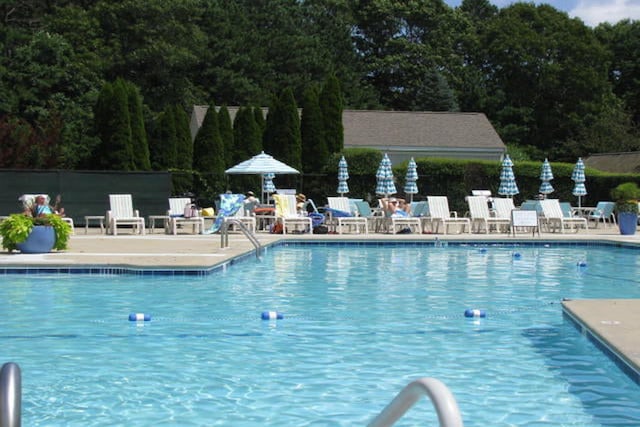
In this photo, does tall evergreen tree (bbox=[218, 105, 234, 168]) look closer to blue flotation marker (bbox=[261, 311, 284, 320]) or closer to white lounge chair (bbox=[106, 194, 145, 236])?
white lounge chair (bbox=[106, 194, 145, 236])

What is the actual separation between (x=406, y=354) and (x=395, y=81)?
155 ft

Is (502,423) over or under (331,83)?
under

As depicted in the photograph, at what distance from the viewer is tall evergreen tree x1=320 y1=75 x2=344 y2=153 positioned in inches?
1211

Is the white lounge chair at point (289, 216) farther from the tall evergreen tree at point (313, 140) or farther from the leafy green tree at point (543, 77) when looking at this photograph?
the leafy green tree at point (543, 77)

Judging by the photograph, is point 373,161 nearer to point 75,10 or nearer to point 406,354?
point 75,10

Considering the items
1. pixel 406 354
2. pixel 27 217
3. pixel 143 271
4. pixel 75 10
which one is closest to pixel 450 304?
pixel 406 354

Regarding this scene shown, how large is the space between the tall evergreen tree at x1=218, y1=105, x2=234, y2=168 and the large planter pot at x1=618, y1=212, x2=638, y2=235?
555 inches

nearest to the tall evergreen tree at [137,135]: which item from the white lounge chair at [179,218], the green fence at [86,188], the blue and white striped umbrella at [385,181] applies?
the green fence at [86,188]

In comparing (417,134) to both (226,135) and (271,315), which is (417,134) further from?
(271,315)

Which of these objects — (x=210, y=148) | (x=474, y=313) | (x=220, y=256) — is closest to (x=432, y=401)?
(x=474, y=313)

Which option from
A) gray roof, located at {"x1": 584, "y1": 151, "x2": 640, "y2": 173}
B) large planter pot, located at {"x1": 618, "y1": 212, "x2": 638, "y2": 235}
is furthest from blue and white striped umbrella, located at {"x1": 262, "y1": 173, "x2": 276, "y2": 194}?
gray roof, located at {"x1": 584, "y1": 151, "x2": 640, "y2": 173}

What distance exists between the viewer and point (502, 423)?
Answer: 568 centimetres

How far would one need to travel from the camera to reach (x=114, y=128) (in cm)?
2650

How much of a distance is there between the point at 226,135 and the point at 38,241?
16249 mm
